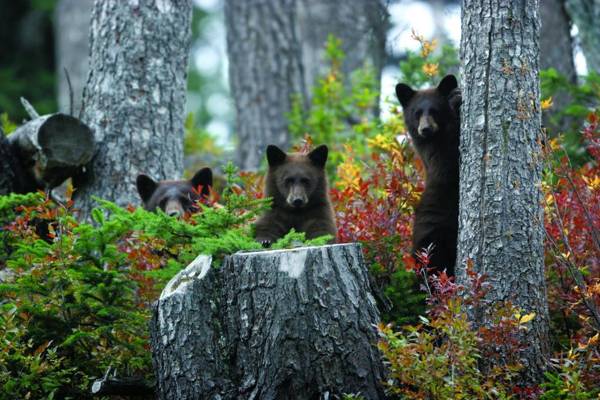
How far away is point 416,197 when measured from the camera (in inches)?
251

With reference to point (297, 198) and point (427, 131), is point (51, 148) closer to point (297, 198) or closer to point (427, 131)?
point (297, 198)

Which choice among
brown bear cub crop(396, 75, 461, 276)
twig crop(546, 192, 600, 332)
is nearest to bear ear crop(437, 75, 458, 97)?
brown bear cub crop(396, 75, 461, 276)

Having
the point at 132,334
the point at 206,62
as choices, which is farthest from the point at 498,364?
the point at 206,62

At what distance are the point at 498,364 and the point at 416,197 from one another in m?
1.84

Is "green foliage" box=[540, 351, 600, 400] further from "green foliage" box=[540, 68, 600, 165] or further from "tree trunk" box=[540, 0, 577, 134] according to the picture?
"tree trunk" box=[540, 0, 577, 134]

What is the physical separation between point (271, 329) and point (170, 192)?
2.90 meters

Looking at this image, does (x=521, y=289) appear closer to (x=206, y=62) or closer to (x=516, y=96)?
(x=516, y=96)

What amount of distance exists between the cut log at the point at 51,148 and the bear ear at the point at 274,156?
5.99 ft

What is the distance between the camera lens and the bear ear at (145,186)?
747 centimetres

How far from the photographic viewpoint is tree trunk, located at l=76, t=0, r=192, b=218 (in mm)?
7926

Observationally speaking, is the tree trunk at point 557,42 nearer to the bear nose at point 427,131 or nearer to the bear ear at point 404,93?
the bear ear at point 404,93

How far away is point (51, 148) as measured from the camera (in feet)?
24.7

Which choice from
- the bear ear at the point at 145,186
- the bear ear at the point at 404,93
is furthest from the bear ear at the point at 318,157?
the bear ear at the point at 145,186

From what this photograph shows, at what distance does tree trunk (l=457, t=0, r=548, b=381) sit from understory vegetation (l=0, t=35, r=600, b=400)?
0.12m
